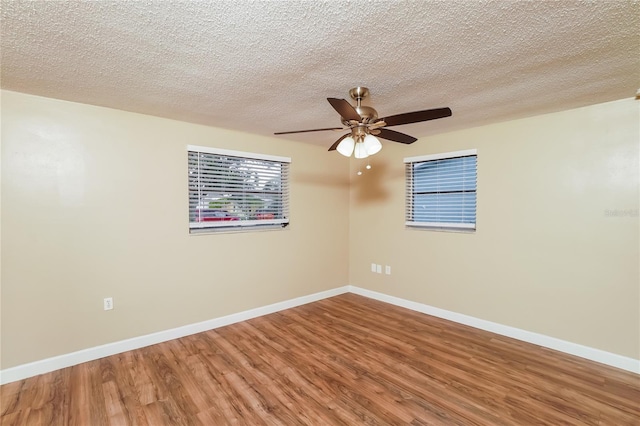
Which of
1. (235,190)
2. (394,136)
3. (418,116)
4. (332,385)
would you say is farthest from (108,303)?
(418,116)

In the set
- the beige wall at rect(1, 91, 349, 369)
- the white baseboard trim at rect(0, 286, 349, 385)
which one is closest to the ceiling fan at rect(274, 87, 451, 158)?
the beige wall at rect(1, 91, 349, 369)

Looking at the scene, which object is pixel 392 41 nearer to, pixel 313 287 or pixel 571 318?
pixel 571 318

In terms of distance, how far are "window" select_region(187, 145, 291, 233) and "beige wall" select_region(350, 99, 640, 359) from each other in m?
1.81

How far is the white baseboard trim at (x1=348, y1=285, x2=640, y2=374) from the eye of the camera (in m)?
2.49

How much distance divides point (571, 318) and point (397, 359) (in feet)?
5.61

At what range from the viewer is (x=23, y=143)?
2.33 m

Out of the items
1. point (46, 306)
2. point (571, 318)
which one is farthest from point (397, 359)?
point (46, 306)

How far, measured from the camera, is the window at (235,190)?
3.21 m

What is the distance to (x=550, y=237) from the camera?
112 inches

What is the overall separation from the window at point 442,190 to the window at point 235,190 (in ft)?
5.65

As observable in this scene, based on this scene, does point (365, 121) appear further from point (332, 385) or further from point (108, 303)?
point (108, 303)

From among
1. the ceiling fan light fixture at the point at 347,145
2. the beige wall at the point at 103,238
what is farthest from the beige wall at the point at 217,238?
the ceiling fan light fixture at the point at 347,145

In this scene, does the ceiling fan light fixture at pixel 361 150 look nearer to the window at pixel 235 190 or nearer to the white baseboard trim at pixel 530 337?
the window at pixel 235 190

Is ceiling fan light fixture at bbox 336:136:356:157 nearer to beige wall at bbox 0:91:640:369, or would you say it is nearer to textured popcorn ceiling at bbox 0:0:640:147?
textured popcorn ceiling at bbox 0:0:640:147
